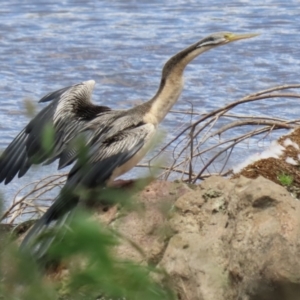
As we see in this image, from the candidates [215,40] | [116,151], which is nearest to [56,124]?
[116,151]

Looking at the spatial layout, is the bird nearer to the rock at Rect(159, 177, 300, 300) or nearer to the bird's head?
the bird's head

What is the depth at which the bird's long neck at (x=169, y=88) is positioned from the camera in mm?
4918

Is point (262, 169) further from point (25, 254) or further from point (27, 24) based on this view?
point (27, 24)

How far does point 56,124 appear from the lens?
4.99 metres

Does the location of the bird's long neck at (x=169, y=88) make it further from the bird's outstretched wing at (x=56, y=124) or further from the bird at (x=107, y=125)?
the bird's outstretched wing at (x=56, y=124)

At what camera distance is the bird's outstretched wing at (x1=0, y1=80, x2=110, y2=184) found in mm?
4820

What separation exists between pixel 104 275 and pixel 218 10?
1230 centimetres

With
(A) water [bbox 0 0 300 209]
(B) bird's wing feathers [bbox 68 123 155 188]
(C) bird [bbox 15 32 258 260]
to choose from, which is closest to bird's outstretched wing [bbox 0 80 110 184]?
(C) bird [bbox 15 32 258 260]

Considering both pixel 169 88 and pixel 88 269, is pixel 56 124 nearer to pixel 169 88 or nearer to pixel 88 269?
pixel 169 88

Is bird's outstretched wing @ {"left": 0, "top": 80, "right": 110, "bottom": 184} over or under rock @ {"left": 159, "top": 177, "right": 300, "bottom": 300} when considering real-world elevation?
under

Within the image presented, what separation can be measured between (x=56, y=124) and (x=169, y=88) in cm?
59

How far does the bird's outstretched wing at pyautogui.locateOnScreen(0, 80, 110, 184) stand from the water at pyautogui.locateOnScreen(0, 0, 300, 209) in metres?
2.28

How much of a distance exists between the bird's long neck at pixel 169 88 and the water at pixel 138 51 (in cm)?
225

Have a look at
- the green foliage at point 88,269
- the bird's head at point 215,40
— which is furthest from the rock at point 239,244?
the green foliage at point 88,269
